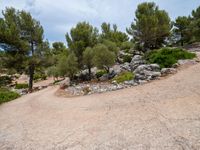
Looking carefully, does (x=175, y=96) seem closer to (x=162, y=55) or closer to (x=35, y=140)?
(x=35, y=140)

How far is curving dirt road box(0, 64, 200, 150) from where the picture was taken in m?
6.29

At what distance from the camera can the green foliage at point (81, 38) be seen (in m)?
32.6

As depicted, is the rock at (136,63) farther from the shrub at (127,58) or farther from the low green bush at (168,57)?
the shrub at (127,58)

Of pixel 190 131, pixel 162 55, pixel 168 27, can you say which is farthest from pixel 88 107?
pixel 168 27

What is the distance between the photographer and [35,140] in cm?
757

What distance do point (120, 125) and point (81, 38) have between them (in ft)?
87.6

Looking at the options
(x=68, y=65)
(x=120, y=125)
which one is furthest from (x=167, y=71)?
(x=68, y=65)

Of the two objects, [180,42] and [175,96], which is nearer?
[175,96]

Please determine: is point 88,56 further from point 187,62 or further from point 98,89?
point 187,62

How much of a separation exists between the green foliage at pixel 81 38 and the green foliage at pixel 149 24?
7.62m

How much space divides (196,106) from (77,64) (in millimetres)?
23689

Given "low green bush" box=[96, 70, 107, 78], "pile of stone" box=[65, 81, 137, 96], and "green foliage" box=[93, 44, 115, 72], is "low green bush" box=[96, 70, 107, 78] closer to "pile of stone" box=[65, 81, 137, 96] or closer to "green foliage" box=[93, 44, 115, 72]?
"green foliage" box=[93, 44, 115, 72]

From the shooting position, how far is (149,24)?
117ft

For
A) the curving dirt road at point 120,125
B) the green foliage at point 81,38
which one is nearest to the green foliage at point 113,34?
the green foliage at point 81,38
